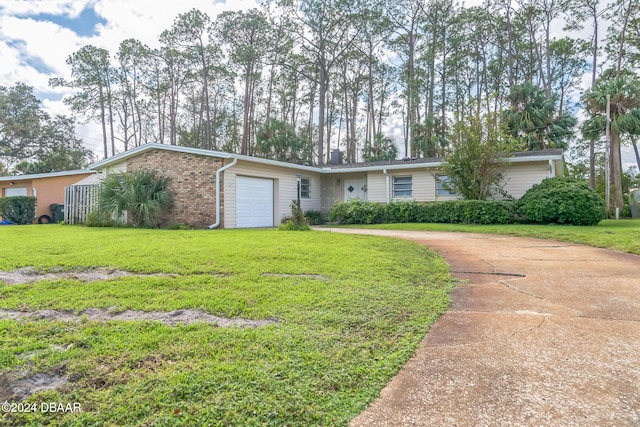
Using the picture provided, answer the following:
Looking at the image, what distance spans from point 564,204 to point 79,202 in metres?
17.7

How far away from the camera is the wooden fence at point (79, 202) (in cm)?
1388

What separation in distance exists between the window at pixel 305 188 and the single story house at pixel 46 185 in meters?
10.3

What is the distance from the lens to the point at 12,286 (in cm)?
348

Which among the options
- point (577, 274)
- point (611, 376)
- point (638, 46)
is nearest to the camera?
point (611, 376)

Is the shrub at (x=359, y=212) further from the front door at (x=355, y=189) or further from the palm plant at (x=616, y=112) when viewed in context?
the palm plant at (x=616, y=112)

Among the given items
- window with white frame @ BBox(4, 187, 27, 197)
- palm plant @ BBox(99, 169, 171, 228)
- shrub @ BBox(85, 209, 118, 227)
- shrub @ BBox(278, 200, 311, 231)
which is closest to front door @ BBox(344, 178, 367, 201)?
shrub @ BBox(278, 200, 311, 231)

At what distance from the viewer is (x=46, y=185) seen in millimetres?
18312

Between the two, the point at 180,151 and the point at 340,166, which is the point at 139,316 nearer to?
the point at 180,151

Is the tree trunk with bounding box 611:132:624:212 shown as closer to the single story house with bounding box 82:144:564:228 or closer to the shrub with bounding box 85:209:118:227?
the single story house with bounding box 82:144:564:228

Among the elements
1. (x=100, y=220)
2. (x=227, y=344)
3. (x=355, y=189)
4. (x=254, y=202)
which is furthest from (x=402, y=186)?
(x=227, y=344)

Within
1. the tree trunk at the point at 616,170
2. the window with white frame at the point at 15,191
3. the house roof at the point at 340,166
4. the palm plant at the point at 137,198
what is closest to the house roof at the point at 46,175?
the window with white frame at the point at 15,191

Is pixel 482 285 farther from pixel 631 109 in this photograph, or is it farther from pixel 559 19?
pixel 559 19

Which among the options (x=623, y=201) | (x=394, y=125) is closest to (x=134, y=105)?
A: (x=394, y=125)

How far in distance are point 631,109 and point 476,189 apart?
10.9m
